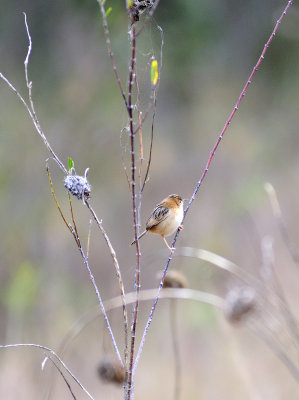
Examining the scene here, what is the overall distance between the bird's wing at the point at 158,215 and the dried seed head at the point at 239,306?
781mm

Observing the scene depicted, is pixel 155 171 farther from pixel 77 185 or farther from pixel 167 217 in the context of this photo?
pixel 77 185

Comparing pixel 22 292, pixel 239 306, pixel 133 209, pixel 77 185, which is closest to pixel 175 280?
pixel 239 306

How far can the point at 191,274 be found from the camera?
7.41 metres

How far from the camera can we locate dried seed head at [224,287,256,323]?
1891 millimetres

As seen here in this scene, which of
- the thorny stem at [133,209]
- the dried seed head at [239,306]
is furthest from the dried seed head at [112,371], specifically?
the dried seed head at [239,306]

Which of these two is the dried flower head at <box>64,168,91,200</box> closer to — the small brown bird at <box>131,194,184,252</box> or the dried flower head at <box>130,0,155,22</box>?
the dried flower head at <box>130,0,155,22</box>

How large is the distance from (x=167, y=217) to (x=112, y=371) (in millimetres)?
1064

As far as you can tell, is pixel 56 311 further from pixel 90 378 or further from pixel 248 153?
pixel 248 153

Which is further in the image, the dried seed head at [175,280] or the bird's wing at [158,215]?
the bird's wing at [158,215]

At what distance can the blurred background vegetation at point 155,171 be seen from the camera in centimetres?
616

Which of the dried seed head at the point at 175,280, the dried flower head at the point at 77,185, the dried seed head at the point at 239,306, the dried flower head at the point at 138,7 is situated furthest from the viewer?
the dried seed head at the point at 175,280

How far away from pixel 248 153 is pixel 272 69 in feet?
6.81

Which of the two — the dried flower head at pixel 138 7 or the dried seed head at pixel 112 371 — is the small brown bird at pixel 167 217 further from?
the dried flower head at pixel 138 7

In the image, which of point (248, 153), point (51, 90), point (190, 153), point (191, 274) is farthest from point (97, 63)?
point (191, 274)
